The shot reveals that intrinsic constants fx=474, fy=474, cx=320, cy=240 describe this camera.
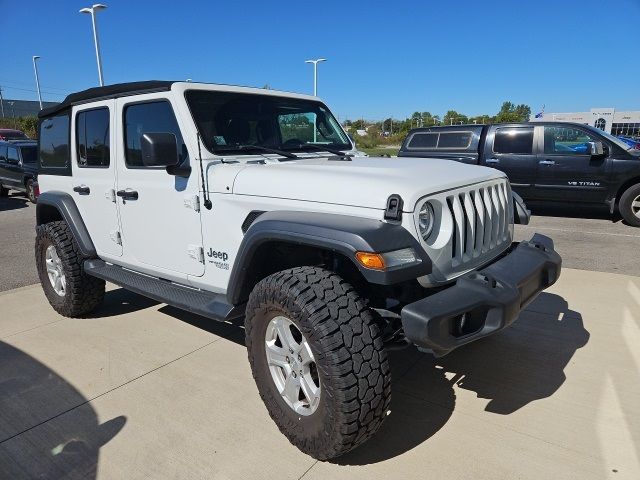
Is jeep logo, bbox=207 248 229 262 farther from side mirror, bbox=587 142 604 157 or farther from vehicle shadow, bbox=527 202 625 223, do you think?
vehicle shadow, bbox=527 202 625 223

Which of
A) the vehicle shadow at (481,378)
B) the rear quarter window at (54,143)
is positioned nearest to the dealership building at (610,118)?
the vehicle shadow at (481,378)

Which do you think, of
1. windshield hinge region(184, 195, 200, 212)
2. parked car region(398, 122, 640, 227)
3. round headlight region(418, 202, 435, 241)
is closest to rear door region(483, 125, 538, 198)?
parked car region(398, 122, 640, 227)

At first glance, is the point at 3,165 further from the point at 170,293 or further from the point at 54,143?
the point at 170,293

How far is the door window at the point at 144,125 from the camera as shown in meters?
3.21

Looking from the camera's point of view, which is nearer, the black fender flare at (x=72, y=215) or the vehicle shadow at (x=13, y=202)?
the black fender flare at (x=72, y=215)

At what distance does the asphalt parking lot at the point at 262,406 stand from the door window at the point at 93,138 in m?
1.45

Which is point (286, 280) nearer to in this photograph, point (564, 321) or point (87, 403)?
point (87, 403)

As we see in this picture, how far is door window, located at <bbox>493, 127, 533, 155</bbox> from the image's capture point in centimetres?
913

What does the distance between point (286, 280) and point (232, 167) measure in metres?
0.94

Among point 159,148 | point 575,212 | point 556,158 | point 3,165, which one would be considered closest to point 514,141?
point 556,158

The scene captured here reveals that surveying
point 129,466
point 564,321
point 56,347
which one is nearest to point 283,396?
point 129,466

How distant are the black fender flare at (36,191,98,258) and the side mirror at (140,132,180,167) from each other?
1.59m

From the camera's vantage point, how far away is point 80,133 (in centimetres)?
413

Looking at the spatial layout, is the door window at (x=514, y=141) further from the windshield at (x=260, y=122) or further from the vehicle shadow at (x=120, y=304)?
the vehicle shadow at (x=120, y=304)
